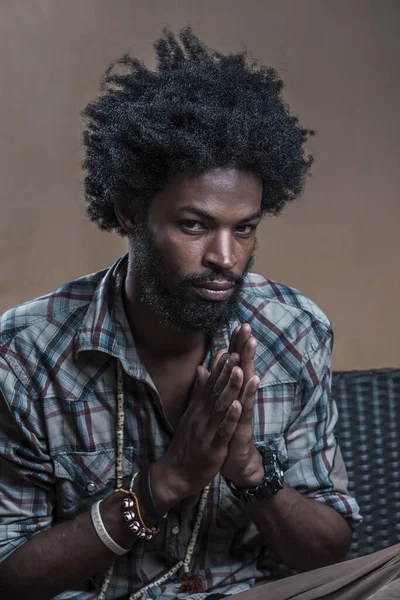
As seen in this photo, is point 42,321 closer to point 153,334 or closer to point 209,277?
point 153,334

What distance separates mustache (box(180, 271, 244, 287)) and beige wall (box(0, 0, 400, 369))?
1.13 m

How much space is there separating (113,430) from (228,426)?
34 cm

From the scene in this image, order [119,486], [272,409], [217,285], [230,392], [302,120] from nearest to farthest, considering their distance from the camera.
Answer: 1. [230,392]
2. [217,285]
3. [119,486]
4. [272,409]
5. [302,120]

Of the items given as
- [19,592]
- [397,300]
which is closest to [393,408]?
[19,592]

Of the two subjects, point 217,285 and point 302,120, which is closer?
point 217,285

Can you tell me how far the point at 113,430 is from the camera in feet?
6.53

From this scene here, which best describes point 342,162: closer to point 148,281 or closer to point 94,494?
point 148,281

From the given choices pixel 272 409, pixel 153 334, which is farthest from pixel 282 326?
pixel 153 334

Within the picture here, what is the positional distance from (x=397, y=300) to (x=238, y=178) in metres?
1.74

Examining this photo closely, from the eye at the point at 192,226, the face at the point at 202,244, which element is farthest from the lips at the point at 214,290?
the eye at the point at 192,226

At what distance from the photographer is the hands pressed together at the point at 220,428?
1.75 meters

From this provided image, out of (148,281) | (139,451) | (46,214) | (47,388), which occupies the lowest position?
(139,451)

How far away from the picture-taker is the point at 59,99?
2.97 metres

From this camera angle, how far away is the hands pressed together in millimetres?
1754
